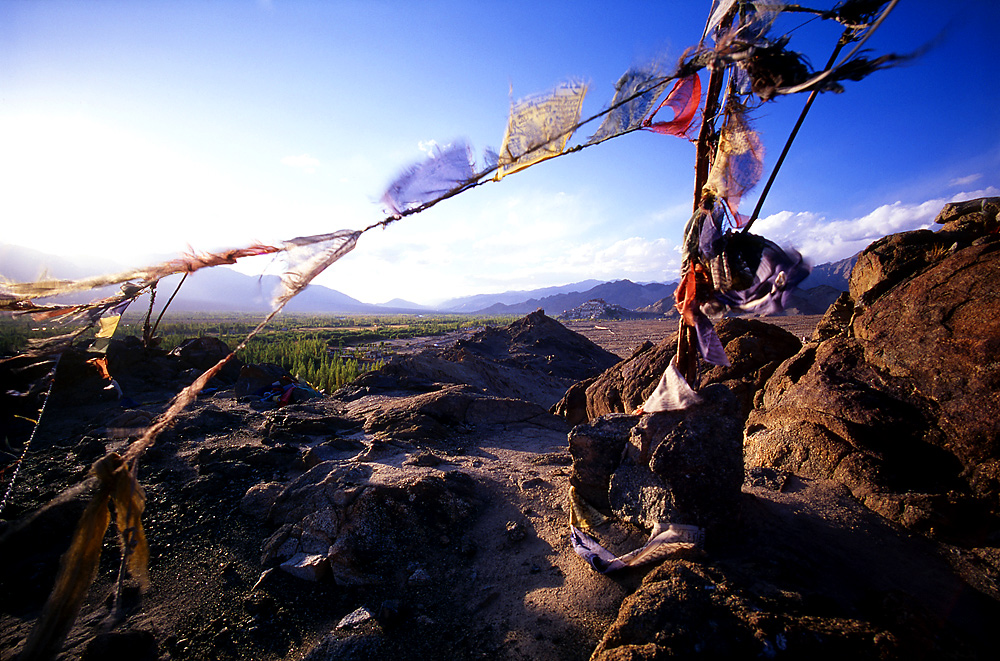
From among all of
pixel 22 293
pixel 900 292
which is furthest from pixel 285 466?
pixel 900 292

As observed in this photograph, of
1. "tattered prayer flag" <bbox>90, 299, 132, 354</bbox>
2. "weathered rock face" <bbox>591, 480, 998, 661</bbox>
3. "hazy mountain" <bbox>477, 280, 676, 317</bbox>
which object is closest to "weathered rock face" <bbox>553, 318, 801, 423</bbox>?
"weathered rock face" <bbox>591, 480, 998, 661</bbox>

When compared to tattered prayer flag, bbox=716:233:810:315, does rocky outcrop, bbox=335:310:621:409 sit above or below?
below

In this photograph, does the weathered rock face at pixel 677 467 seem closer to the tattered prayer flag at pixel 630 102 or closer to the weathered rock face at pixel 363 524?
the weathered rock face at pixel 363 524

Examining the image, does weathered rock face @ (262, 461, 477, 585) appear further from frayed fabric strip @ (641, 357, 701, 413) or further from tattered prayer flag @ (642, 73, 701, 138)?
Result: tattered prayer flag @ (642, 73, 701, 138)

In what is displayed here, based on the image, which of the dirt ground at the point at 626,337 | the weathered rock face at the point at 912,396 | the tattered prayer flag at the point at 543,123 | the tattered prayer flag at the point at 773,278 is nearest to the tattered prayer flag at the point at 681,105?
the tattered prayer flag at the point at 543,123

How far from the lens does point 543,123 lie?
2.60 m

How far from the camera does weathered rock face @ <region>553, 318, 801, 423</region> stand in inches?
198

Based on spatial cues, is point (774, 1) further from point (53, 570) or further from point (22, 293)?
point (53, 570)

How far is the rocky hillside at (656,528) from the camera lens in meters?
2.04

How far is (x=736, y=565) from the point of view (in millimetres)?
2232

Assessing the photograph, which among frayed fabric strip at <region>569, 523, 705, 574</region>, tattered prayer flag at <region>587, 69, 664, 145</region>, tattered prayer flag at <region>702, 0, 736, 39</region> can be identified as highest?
tattered prayer flag at <region>702, 0, 736, 39</region>

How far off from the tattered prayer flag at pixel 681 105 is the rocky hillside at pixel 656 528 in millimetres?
2026

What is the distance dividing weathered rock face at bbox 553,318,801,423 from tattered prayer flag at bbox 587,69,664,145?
344 cm

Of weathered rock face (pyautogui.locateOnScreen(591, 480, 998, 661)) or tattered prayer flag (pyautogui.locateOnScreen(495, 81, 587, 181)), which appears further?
tattered prayer flag (pyautogui.locateOnScreen(495, 81, 587, 181))
